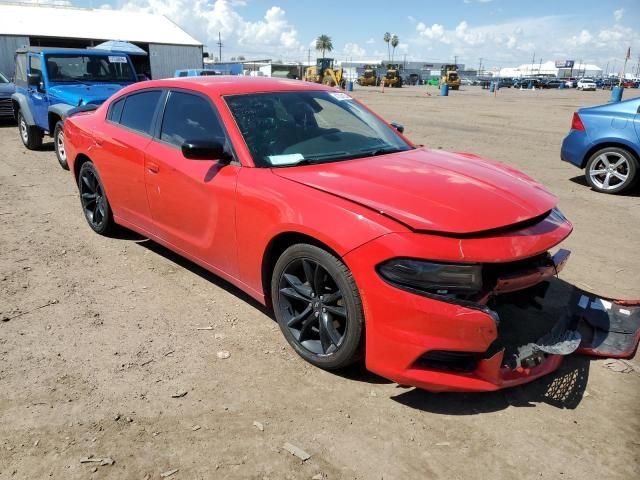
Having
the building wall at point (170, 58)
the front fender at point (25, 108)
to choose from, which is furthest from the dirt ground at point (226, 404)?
the building wall at point (170, 58)

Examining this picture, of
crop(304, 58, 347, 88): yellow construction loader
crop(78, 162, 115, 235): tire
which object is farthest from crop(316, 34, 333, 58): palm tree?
crop(78, 162, 115, 235): tire

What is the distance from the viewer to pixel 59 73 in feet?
30.6

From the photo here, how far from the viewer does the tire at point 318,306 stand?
2.74m

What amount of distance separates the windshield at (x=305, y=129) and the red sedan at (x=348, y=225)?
0.04 ft

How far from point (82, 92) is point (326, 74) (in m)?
39.1

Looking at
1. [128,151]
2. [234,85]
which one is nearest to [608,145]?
[234,85]

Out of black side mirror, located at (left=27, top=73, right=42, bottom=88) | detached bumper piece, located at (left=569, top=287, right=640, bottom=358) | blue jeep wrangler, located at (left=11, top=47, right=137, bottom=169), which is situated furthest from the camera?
black side mirror, located at (left=27, top=73, right=42, bottom=88)

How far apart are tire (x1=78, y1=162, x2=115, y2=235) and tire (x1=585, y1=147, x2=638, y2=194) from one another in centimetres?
671

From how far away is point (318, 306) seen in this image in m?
3.01

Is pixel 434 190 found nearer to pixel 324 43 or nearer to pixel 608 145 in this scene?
pixel 608 145

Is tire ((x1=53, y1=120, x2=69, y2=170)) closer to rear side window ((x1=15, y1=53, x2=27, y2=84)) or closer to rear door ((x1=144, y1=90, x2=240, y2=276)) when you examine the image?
rear side window ((x1=15, y1=53, x2=27, y2=84))

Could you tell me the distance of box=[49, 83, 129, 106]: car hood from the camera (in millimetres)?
8289

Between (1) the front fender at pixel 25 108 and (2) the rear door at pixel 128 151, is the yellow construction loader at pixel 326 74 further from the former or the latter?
(2) the rear door at pixel 128 151

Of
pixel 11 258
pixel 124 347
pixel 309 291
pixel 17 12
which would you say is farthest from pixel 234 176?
pixel 17 12
